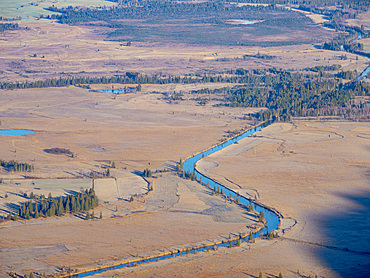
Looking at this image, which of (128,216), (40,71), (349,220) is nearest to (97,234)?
(128,216)

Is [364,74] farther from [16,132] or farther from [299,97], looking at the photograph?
[16,132]

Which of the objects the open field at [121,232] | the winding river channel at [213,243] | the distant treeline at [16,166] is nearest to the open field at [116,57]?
the distant treeline at [16,166]

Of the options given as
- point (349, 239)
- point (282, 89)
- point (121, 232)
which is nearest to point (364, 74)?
point (282, 89)

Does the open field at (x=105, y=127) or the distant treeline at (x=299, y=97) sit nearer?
the open field at (x=105, y=127)

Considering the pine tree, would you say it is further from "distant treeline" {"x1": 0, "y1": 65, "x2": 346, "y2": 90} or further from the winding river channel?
"distant treeline" {"x1": 0, "y1": 65, "x2": 346, "y2": 90}

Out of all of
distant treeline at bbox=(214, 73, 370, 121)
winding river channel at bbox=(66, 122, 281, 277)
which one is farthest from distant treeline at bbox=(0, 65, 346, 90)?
winding river channel at bbox=(66, 122, 281, 277)

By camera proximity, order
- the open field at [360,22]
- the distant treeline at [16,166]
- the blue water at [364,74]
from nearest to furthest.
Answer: the distant treeline at [16,166] < the blue water at [364,74] < the open field at [360,22]

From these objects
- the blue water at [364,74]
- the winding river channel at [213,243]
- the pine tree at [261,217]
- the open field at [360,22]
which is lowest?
the winding river channel at [213,243]

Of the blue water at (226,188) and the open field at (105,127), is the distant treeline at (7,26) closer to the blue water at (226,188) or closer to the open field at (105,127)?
the open field at (105,127)
